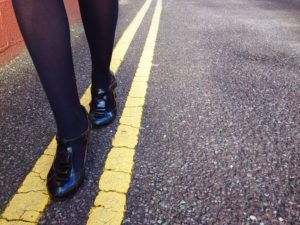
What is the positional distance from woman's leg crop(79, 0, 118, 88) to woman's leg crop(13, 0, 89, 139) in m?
0.31

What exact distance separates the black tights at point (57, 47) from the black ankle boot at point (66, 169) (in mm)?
45

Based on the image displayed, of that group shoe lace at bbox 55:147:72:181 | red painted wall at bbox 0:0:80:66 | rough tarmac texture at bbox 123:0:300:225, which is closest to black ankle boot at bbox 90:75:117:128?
rough tarmac texture at bbox 123:0:300:225

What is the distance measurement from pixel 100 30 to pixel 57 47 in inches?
16.1

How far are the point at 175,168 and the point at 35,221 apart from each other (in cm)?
62

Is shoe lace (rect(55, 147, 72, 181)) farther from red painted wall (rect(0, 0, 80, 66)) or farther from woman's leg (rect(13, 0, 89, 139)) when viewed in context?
red painted wall (rect(0, 0, 80, 66))

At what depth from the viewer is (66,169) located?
1.42 metres

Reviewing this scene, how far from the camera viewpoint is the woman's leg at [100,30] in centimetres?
165

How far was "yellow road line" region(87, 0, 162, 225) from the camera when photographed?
4.30 feet

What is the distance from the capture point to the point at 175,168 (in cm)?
159

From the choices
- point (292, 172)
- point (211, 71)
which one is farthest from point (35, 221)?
point (211, 71)

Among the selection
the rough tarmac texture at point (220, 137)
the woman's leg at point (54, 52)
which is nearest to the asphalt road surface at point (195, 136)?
the rough tarmac texture at point (220, 137)

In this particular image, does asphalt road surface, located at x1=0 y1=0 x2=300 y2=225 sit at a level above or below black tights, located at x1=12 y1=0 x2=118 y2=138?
below

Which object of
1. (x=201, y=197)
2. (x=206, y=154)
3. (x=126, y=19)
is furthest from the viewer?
(x=126, y=19)

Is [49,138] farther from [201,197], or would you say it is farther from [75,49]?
[75,49]
